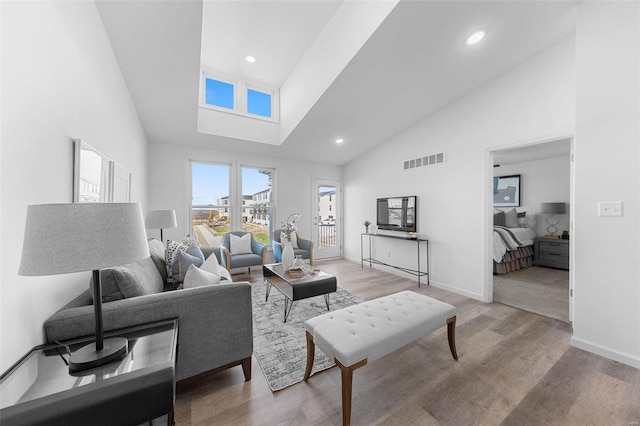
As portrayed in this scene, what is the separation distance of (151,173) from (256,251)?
7.31 feet

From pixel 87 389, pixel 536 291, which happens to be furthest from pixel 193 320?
pixel 536 291

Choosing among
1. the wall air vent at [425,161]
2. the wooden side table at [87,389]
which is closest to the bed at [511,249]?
the wall air vent at [425,161]

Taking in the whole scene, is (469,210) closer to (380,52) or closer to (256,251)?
(380,52)

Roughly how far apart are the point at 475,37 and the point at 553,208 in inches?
175

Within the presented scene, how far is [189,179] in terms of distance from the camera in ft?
14.7

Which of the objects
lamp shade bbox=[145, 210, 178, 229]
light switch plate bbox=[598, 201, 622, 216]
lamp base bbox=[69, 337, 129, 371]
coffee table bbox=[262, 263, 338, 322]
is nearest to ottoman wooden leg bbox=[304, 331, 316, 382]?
coffee table bbox=[262, 263, 338, 322]

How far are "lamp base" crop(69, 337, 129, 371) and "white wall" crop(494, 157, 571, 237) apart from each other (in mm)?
7197

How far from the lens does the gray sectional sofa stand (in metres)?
1.25

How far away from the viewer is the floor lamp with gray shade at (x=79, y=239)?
790 millimetres

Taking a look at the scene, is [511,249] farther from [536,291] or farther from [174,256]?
[174,256]

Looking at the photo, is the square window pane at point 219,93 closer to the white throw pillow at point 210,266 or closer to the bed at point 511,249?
the white throw pillow at point 210,266

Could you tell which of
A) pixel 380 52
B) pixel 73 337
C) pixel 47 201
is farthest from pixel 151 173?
pixel 380 52

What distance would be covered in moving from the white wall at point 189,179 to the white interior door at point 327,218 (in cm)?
19

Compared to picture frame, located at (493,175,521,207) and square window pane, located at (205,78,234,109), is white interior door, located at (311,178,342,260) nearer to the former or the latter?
square window pane, located at (205,78,234,109)
